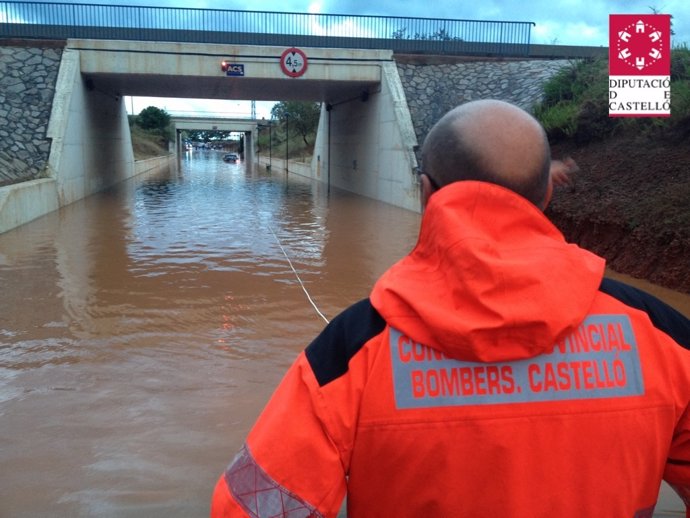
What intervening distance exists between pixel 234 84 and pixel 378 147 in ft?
22.4

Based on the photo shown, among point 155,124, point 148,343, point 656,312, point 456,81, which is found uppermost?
point 155,124

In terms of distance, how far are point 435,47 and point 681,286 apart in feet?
52.1

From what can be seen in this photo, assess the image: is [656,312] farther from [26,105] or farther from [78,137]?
[78,137]

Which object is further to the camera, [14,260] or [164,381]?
[14,260]

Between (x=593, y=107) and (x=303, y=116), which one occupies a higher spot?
(x=303, y=116)

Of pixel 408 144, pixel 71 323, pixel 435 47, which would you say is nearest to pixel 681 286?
pixel 71 323

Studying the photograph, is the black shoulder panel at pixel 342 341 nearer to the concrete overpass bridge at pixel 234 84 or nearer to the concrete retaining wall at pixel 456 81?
the concrete overpass bridge at pixel 234 84

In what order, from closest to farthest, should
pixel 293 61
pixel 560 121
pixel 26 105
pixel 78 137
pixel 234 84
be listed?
pixel 560 121, pixel 26 105, pixel 78 137, pixel 293 61, pixel 234 84

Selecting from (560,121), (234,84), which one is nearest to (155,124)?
(234,84)

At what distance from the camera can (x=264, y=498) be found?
1204 millimetres

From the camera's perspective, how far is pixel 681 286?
732 centimetres

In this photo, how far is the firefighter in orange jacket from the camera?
117 centimetres

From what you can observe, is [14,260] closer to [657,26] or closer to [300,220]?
[300,220]

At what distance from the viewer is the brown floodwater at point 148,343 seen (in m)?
3.37
